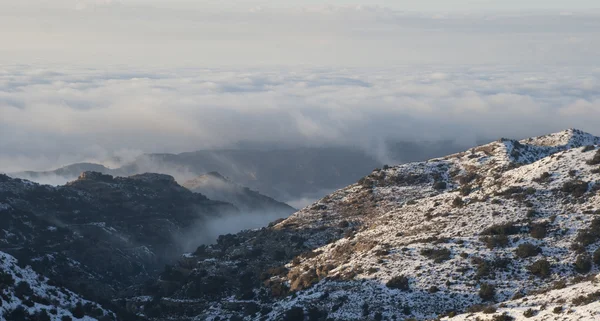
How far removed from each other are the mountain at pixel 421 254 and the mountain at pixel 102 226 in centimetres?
1682

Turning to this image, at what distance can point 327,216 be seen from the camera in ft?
311

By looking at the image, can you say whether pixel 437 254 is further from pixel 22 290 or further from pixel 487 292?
pixel 22 290

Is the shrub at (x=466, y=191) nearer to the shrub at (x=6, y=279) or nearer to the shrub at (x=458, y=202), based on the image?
the shrub at (x=458, y=202)

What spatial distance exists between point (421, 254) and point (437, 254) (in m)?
1.84

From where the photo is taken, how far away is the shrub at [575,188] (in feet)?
224

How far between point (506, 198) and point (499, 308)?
30.4 metres

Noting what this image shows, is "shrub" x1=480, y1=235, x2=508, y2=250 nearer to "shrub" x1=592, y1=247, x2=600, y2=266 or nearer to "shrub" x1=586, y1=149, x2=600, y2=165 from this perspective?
"shrub" x1=592, y1=247, x2=600, y2=266

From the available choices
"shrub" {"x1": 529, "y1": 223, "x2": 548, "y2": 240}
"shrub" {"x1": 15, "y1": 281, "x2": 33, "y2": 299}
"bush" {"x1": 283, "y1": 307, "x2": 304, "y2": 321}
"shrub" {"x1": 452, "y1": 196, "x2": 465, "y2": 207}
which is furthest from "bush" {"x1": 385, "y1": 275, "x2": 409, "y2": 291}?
"shrub" {"x1": 15, "y1": 281, "x2": 33, "y2": 299}

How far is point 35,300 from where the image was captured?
50344mm

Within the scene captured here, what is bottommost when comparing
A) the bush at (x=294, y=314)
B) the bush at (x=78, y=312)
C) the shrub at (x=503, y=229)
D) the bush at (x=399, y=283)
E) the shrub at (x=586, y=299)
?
the bush at (x=294, y=314)

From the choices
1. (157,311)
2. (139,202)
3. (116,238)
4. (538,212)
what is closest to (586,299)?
(538,212)

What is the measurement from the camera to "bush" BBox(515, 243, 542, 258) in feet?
194

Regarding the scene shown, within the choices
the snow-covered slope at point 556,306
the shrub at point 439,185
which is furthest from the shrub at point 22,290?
the shrub at point 439,185

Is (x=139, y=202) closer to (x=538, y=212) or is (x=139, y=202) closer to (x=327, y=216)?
(x=327, y=216)
